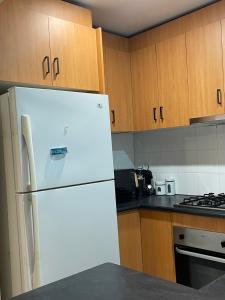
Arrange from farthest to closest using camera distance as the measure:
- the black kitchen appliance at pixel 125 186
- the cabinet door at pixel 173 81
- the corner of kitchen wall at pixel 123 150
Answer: the corner of kitchen wall at pixel 123 150 → the black kitchen appliance at pixel 125 186 → the cabinet door at pixel 173 81

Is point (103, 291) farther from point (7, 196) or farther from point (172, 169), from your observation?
point (172, 169)

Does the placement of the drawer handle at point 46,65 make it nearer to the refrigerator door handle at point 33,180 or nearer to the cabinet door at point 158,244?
the refrigerator door handle at point 33,180

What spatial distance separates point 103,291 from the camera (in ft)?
3.15

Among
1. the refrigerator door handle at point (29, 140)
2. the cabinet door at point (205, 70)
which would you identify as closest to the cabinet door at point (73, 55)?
the refrigerator door handle at point (29, 140)

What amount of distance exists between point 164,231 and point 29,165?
127 centimetres

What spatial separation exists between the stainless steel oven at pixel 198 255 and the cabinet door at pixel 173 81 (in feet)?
2.88

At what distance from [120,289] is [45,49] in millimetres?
1593

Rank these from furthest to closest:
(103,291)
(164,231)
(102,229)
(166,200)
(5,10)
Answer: (166,200) < (164,231) < (102,229) < (5,10) < (103,291)

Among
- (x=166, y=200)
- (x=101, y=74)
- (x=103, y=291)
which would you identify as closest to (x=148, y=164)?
(x=166, y=200)

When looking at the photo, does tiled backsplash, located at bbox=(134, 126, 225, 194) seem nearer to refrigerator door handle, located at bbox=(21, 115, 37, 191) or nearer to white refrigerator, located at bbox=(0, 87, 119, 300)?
white refrigerator, located at bbox=(0, 87, 119, 300)

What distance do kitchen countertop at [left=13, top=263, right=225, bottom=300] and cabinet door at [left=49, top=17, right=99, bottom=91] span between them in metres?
1.39

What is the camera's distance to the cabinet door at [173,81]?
2.58m

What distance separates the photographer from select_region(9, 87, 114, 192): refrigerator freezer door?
Answer: 5.84 feet

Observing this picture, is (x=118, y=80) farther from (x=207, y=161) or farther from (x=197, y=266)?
(x=197, y=266)
